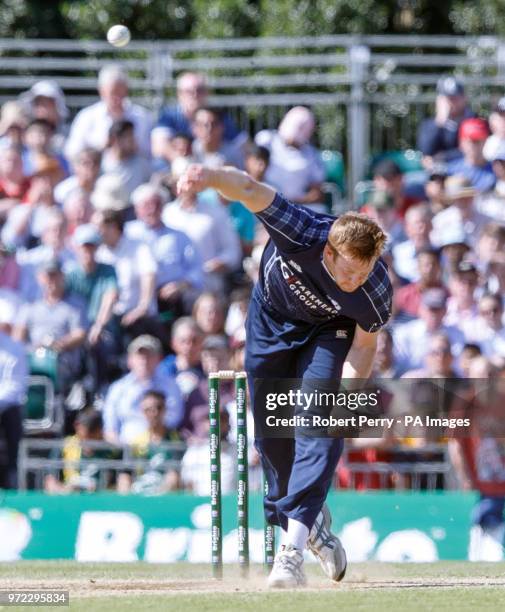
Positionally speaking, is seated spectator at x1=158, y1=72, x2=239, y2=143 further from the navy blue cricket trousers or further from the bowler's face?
the bowler's face

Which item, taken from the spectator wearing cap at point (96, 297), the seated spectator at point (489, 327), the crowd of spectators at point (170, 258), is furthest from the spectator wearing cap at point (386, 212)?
the spectator wearing cap at point (96, 297)

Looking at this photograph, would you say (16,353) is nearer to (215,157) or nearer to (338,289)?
(215,157)

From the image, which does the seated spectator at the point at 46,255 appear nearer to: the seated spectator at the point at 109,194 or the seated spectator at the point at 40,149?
the seated spectator at the point at 109,194

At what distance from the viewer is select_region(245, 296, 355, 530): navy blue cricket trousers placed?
7.96m

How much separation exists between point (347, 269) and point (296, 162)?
26.2 ft

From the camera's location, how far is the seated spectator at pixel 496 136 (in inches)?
608

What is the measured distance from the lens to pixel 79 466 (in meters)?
12.9

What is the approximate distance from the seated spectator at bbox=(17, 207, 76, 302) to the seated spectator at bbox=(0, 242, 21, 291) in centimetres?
5

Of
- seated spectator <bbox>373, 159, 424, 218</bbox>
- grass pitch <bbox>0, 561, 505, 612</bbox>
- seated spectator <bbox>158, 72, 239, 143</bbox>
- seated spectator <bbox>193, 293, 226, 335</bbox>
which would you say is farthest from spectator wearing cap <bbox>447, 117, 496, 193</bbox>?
grass pitch <bbox>0, 561, 505, 612</bbox>

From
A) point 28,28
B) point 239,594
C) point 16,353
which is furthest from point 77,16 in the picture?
point 239,594

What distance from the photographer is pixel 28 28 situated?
24.6 metres

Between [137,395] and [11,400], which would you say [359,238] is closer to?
[137,395]

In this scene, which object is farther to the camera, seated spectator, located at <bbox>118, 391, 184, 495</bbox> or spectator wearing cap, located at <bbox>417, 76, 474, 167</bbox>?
spectator wearing cap, located at <bbox>417, 76, 474, 167</bbox>

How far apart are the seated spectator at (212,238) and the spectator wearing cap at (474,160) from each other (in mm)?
2575
